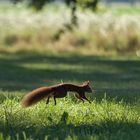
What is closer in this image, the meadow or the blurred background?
the meadow

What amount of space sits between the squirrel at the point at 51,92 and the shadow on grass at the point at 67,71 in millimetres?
5060

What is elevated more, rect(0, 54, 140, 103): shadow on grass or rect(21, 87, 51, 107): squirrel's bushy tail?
rect(0, 54, 140, 103): shadow on grass

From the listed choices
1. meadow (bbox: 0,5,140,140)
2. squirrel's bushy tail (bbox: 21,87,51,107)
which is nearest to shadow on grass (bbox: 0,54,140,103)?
meadow (bbox: 0,5,140,140)

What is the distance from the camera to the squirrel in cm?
701

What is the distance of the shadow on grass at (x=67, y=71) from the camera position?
46.5ft

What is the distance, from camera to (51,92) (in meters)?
7.29

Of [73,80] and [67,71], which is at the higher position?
[67,71]

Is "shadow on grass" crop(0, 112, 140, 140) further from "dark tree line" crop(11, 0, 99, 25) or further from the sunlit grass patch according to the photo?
"dark tree line" crop(11, 0, 99, 25)

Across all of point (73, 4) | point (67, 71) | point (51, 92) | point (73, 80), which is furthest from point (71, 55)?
point (51, 92)

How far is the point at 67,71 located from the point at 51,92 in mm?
10358

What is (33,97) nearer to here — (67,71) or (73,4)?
(67,71)

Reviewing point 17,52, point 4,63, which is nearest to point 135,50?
point 17,52

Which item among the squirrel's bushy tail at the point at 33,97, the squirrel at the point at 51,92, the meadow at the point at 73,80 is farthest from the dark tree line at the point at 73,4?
the squirrel's bushy tail at the point at 33,97

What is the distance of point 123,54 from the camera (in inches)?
920
